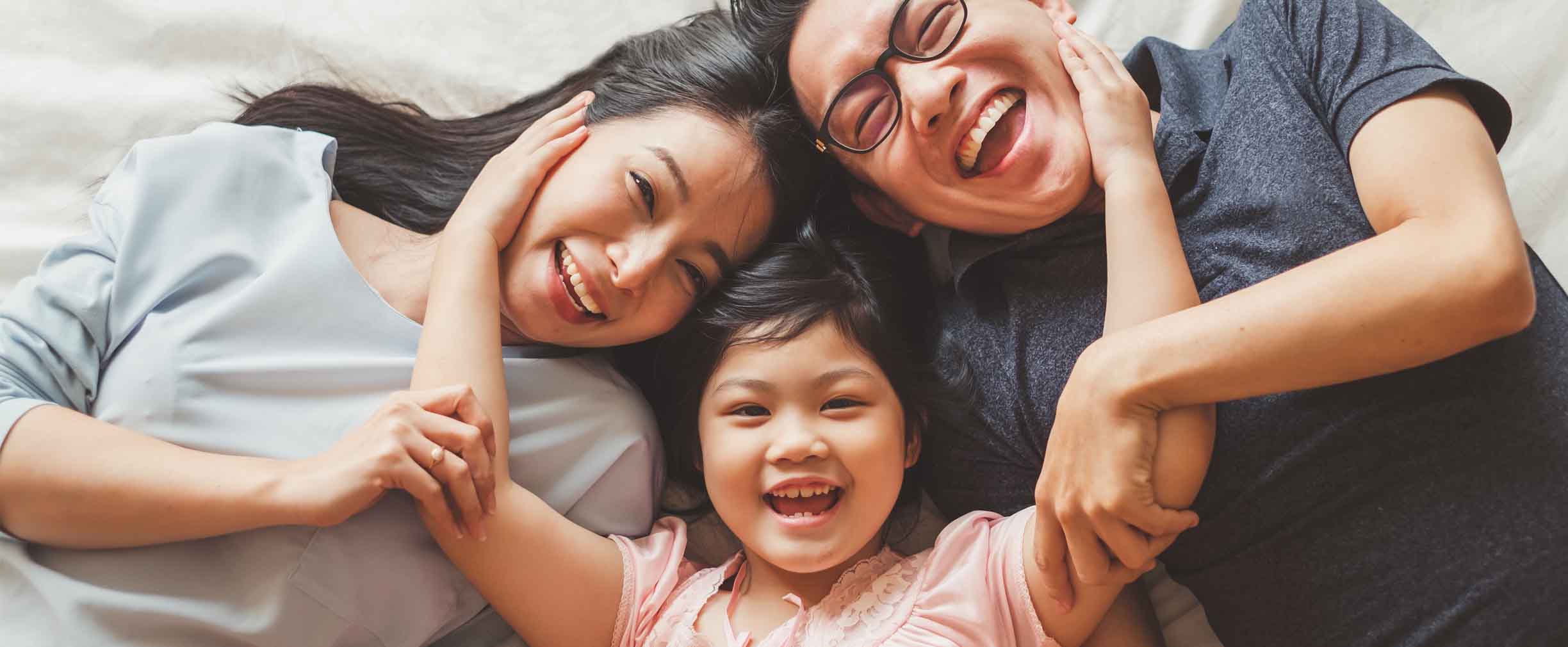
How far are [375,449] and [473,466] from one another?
0.10 meters

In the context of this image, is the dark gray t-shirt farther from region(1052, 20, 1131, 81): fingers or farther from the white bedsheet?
the white bedsheet

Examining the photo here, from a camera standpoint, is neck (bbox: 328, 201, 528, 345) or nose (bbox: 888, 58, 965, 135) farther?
neck (bbox: 328, 201, 528, 345)

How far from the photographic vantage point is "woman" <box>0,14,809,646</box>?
1186 mm

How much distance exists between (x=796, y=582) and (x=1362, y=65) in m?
0.87

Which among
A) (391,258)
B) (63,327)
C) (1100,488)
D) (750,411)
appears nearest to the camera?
(1100,488)

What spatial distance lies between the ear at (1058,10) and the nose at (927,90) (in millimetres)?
192

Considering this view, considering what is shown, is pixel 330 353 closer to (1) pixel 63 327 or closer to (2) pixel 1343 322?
(1) pixel 63 327

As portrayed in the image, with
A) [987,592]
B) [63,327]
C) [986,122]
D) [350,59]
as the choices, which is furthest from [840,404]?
[350,59]

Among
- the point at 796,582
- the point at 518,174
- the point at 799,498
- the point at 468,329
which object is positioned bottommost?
the point at 796,582

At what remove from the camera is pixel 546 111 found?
1.60 metres

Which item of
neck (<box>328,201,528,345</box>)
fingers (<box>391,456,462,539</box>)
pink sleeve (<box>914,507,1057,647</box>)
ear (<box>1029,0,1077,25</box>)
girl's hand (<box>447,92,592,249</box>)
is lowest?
pink sleeve (<box>914,507,1057,647</box>)

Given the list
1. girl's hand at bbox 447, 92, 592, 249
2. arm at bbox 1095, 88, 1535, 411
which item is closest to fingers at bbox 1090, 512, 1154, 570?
arm at bbox 1095, 88, 1535, 411

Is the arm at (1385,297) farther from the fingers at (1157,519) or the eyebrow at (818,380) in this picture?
the eyebrow at (818,380)

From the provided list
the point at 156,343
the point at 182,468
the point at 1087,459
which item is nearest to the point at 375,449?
the point at 182,468
